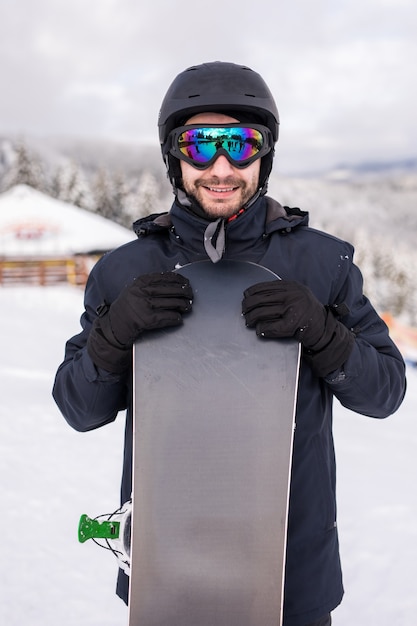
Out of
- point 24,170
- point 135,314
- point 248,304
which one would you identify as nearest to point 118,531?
point 135,314

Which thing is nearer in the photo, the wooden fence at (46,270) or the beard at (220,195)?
the beard at (220,195)

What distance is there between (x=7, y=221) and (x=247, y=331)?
76.5 ft

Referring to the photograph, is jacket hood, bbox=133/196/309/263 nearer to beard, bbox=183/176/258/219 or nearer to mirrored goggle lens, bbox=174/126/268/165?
beard, bbox=183/176/258/219

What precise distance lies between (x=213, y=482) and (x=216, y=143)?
40.5 inches

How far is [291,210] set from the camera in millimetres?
2008

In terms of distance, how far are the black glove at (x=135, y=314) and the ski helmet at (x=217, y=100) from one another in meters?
0.51

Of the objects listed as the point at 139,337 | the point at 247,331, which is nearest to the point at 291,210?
the point at 247,331

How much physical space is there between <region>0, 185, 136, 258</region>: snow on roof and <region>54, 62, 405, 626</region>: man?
21.3 metres

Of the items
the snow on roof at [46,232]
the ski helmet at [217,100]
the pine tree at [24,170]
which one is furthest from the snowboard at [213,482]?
the pine tree at [24,170]

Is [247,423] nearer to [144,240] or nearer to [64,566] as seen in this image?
[144,240]

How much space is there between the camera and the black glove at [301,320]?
1.58 m

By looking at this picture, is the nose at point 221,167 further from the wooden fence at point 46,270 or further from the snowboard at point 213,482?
the wooden fence at point 46,270

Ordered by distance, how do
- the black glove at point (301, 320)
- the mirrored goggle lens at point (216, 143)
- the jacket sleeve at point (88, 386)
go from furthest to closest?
1. the mirrored goggle lens at point (216, 143)
2. the jacket sleeve at point (88, 386)
3. the black glove at point (301, 320)

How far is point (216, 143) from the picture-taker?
5.96 ft
